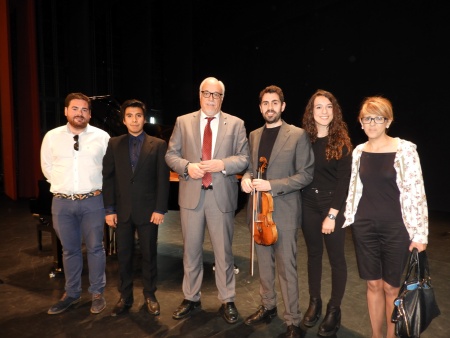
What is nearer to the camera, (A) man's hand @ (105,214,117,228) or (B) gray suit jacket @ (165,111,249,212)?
(B) gray suit jacket @ (165,111,249,212)

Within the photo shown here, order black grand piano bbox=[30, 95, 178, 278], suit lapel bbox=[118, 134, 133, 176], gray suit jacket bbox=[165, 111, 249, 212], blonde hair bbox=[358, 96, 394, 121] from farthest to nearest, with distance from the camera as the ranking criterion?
black grand piano bbox=[30, 95, 178, 278] → suit lapel bbox=[118, 134, 133, 176] → gray suit jacket bbox=[165, 111, 249, 212] → blonde hair bbox=[358, 96, 394, 121]

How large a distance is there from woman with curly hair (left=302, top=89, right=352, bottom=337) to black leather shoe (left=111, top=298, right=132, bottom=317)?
137cm

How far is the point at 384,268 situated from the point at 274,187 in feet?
2.61

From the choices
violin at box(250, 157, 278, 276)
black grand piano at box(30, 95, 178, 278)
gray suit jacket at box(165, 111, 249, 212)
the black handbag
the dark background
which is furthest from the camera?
the dark background

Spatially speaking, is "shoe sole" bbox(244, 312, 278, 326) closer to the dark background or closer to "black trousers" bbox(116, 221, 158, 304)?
"black trousers" bbox(116, 221, 158, 304)

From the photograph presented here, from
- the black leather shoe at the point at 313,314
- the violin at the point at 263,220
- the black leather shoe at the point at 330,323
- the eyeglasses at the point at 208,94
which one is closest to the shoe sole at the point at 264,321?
the black leather shoe at the point at 313,314

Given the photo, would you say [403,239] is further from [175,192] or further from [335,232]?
[175,192]

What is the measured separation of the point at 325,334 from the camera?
2473 mm

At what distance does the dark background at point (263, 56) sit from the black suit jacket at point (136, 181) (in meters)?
5.28

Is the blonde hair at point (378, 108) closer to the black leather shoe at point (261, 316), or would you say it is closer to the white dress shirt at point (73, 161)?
the black leather shoe at point (261, 316)

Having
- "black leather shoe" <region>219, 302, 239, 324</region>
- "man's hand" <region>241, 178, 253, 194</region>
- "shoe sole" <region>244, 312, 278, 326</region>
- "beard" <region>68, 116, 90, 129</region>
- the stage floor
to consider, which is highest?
"beard" <region>68, 116, 90, 129</region>

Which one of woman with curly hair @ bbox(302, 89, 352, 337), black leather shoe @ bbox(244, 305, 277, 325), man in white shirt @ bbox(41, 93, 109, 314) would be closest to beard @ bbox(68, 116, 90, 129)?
man in white shirt @ bbox(41, 93, 109, 314)

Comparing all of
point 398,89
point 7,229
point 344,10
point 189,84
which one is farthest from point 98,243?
point 189,84

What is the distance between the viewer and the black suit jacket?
8.90 ft
